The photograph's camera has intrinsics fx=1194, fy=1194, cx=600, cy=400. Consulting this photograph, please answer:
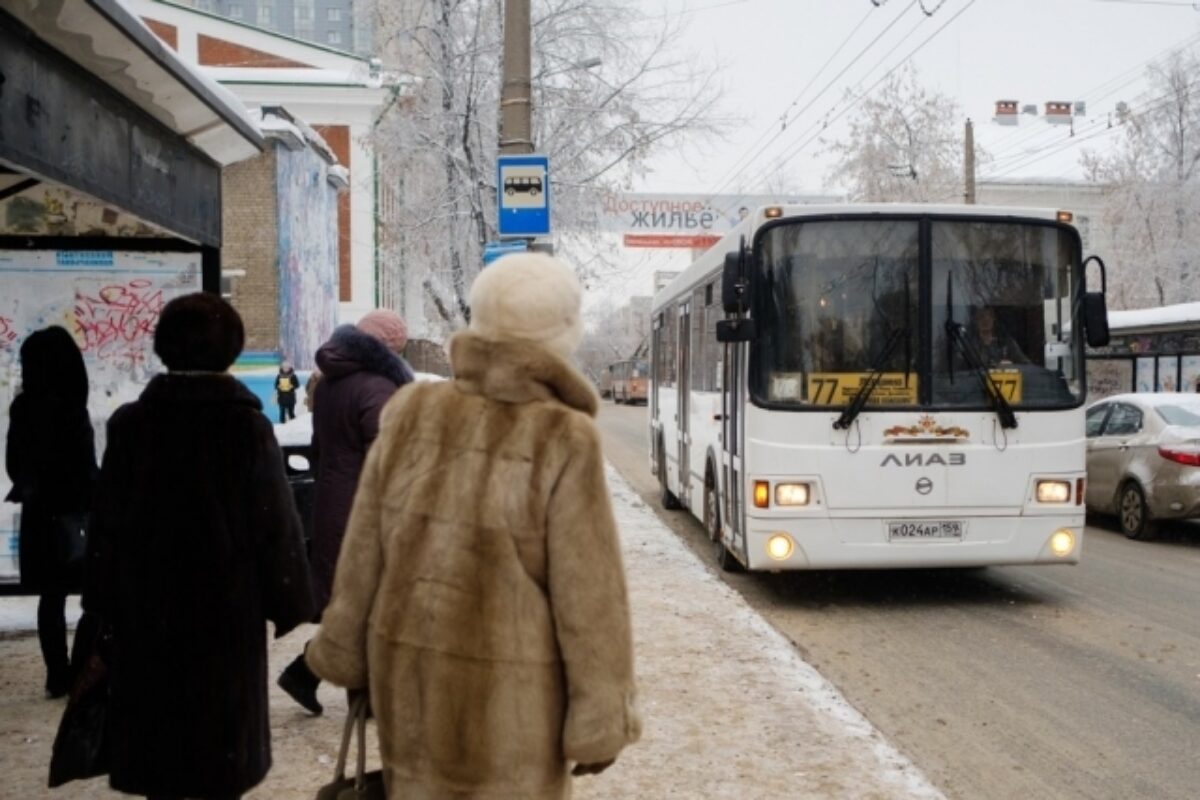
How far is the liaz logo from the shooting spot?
8.78 m

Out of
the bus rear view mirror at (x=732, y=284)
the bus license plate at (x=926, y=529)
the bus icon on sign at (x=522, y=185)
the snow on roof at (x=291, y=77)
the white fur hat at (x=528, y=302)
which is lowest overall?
the bus license plate at (x=926, y=529)

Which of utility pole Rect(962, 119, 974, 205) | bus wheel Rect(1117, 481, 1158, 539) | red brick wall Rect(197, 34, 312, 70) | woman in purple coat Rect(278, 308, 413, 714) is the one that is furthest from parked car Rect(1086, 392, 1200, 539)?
red brick wall Rect(197, 34, 312, 70)

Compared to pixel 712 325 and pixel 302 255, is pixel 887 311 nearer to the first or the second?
pixel 712 325

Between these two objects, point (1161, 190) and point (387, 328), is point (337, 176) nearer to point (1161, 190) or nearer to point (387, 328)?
point (1161, 190)

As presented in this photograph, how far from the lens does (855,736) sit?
212 inches

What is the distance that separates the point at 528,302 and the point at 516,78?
7.42 m

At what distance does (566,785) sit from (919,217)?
7.23 m

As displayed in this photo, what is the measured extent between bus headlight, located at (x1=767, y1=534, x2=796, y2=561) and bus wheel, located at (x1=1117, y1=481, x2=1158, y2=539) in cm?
649

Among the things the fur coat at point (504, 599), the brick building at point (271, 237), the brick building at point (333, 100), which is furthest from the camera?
the brick building at point (333, 100)

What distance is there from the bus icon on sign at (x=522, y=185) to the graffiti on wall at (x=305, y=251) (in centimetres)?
2192

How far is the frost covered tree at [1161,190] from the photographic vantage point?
1404 inches

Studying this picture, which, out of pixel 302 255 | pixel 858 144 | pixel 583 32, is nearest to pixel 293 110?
pixel 302 255

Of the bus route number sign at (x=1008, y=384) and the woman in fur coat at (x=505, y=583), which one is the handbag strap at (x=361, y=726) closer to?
the woman in fur coat at (x=505, y=583)

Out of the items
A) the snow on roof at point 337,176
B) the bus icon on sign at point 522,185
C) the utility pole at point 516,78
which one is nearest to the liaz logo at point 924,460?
the bus icon on sign at point 522,185
